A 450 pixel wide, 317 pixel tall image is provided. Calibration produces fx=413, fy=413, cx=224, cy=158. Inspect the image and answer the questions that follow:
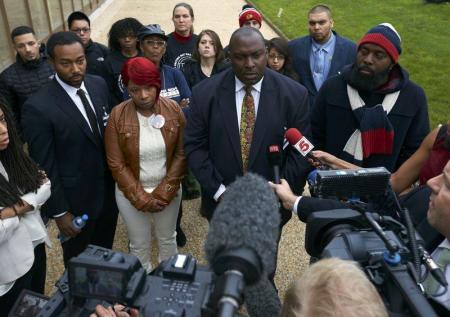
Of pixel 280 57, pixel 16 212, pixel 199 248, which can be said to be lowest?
pixel 199 248

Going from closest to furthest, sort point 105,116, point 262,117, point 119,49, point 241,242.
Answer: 1. point 241,242
2. point 262,117
3. point 105,116
4. point 119,49

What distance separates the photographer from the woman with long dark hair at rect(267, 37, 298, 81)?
185 inches

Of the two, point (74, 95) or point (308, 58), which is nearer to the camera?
point (74, 95)

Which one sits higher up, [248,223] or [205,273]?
[248,223]

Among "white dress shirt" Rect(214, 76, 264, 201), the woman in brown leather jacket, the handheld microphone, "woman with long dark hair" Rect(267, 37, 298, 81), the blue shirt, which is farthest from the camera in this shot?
the blue shirt

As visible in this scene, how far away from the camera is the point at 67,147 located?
3.16 meters

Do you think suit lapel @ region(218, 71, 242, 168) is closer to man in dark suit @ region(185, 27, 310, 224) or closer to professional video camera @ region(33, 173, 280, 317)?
man in dark suit @ region(185, 27, 310, 224)

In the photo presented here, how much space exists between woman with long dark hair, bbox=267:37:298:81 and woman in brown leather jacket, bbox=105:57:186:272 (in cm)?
171

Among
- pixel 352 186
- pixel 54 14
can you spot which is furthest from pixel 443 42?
pixel 352 186

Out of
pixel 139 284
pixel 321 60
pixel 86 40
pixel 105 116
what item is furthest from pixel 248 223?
pixel 86 40

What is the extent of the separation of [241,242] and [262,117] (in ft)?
6.78

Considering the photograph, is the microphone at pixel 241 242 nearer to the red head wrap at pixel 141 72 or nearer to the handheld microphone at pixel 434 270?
the handheld microphone at pixel 434 270

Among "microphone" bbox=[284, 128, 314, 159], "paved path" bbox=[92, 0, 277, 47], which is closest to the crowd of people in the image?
"microphone" bbox=[284, 128, 314, 159]

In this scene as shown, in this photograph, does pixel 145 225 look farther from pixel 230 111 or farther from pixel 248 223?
pixel 248 223
